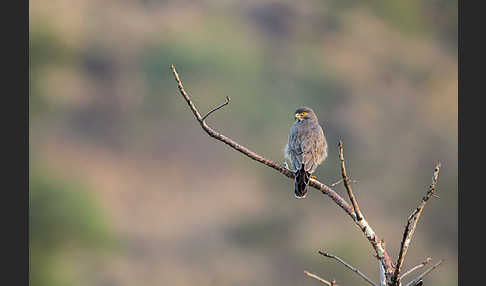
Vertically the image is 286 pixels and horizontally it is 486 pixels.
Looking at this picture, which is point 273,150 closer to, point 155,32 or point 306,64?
point 306,64

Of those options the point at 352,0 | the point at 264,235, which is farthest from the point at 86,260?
the point at 352,0

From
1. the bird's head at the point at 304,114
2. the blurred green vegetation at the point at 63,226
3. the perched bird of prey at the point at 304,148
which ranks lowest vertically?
the perched bird of prey at the point at 304,148

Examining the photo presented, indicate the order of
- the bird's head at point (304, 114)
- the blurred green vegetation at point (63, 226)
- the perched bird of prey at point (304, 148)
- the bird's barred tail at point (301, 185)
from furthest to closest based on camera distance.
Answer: the blurred green vegetation at point (63, 226) < the bird's head at point (304, 114) < the perched bird of prey at point (304, 148) < the bird's barred tail at point (301, 185)

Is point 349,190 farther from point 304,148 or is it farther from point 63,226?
point 63,226

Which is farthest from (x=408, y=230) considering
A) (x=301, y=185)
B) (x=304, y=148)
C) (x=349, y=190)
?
(x=304, y=148)

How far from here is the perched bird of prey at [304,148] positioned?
423 cm

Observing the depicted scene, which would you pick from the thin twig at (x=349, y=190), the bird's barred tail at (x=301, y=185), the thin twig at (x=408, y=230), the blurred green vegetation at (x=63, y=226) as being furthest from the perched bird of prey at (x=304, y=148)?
the blurred green vegetation at (x=63, y=226)

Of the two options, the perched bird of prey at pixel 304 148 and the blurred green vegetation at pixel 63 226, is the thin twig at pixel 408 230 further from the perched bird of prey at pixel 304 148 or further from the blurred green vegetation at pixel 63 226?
the blurred green vegetation at pixel 63 226

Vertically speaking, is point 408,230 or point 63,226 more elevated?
point 63,226

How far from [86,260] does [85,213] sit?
142 cm

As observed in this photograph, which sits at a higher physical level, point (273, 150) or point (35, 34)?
point (35, 34)

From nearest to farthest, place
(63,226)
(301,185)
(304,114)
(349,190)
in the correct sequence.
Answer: (349,190), (301,185), (304,114), (63,226)

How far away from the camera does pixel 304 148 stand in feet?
15.9

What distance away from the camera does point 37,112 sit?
21.1 m
